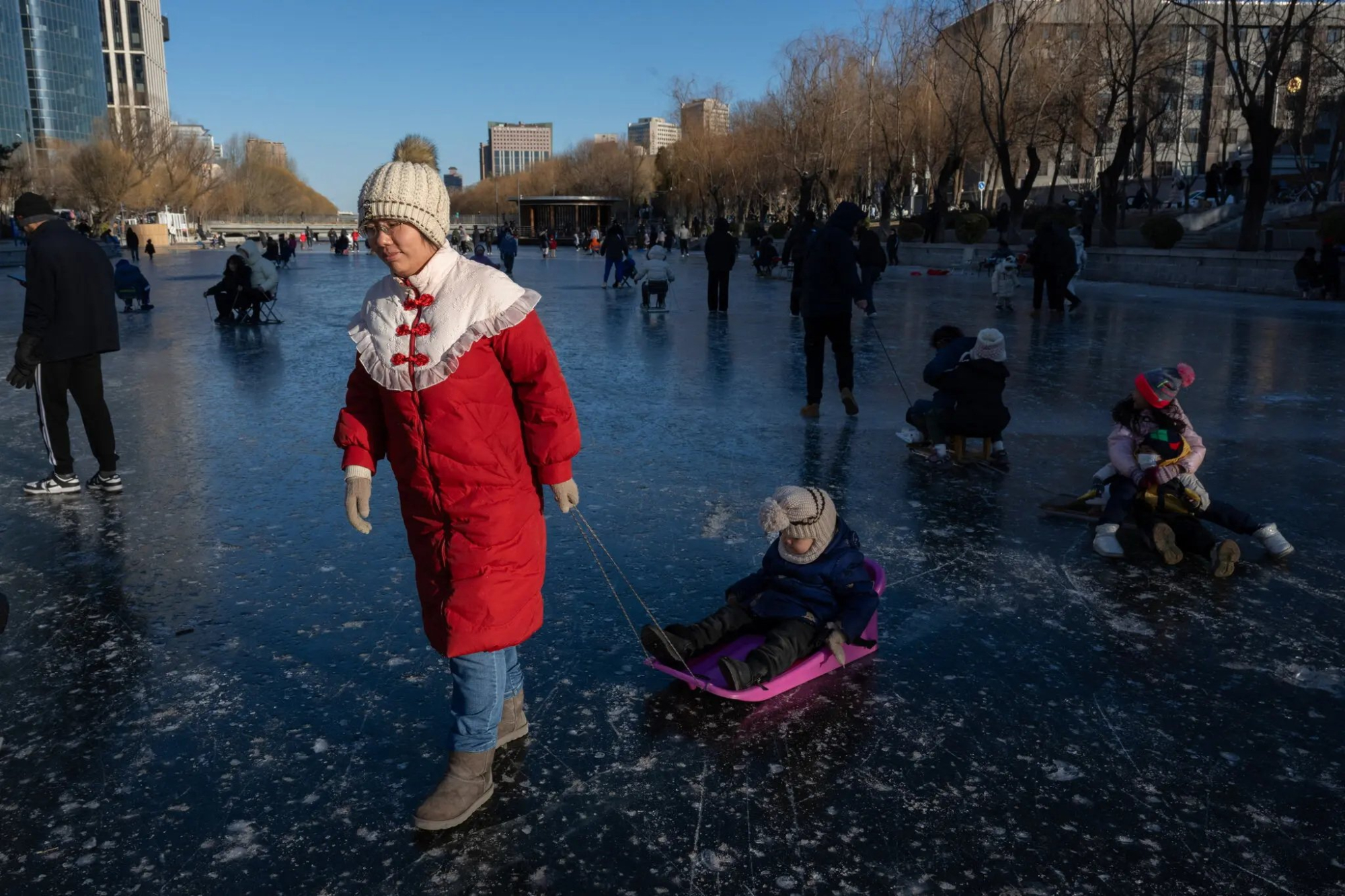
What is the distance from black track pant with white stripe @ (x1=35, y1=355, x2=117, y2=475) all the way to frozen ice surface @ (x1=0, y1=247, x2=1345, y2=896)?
0.89 feet

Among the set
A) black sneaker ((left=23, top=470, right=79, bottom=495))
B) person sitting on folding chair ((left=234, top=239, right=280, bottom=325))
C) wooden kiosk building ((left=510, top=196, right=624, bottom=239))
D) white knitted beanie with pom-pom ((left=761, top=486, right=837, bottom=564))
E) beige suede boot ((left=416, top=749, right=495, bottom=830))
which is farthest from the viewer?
wooden kiosk building ((left=510, top=196, right=624, bottom=239))

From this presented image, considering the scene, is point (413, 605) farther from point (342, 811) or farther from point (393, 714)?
point (342, 811)

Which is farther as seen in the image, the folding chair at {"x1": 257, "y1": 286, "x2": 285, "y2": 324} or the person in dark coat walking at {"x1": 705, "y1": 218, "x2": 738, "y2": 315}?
the person in dark coat walking at {"x1": 705, "y1": 218, "x2": 738, "y2": 315}

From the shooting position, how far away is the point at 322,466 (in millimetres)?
6258

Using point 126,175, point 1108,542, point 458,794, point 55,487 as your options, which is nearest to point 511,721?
point 458,794

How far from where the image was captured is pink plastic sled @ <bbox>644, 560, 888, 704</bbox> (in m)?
3.20

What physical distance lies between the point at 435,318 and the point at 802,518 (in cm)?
143

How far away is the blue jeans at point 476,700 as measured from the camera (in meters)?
2.59

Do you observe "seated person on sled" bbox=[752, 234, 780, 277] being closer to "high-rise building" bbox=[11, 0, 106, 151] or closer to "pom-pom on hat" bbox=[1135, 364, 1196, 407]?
"pom-pom on hat" bbox=[1135, 364, 1196, 407]

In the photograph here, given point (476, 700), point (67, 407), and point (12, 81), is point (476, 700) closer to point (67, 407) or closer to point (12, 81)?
point (67, 407)

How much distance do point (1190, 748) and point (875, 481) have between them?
308cm

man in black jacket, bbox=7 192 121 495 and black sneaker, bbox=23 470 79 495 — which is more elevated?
man in black jacket, bbox=7 192 121 495

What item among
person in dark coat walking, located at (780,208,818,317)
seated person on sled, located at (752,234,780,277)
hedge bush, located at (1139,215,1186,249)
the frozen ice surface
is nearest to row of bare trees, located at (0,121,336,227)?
seated person on sled, located at (752,234,780,277)

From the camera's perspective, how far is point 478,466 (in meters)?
2.51
